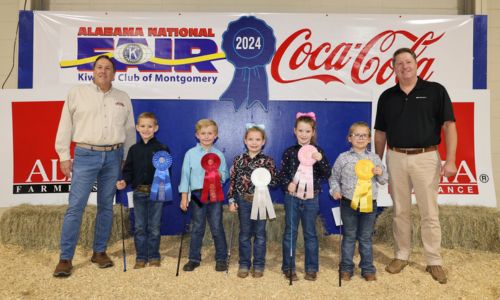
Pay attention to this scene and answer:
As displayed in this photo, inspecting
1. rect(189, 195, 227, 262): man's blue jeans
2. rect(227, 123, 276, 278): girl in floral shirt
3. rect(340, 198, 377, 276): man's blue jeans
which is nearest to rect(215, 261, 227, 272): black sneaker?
rect(189, 195, 227, 262): man's blue jeans

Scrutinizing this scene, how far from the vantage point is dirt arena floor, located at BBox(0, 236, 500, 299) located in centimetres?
241

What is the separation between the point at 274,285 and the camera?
2543 millimetres

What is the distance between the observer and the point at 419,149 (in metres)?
2.73

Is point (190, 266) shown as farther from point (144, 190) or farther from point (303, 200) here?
Result: point (303, 200)

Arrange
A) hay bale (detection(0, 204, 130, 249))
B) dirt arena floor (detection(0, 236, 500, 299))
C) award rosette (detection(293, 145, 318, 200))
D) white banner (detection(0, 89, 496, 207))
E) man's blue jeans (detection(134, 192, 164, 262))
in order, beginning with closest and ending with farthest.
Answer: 1. dirt arena floor (detection(0, 236, 500, 299))
2. award rosette (detection(293, 145, 318, 200))
3. man's blue jeans (detection(134, 192, 164, 262))
4. hay bale (detection(0, 204, 130, 249))
5. white banner (detection(0, 89, 496, 207))

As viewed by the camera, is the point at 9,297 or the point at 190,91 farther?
the point at 190,91

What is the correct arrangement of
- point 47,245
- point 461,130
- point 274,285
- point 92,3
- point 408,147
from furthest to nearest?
point 92,3
point 461,130
point 47,245
point 408,147
point 274,285

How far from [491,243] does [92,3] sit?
4249 millimetres

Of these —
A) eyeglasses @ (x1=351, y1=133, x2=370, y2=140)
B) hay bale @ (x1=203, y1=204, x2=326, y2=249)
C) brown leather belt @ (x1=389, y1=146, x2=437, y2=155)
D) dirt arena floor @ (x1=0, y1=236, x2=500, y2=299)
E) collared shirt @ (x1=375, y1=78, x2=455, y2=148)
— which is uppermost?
collared shirt @ (x1=375, y1=78, x2=455, y2=148)

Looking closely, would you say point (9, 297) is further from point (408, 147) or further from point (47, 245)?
point (408, 147)

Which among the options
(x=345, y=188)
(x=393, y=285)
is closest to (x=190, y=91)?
(x=345, y=188)

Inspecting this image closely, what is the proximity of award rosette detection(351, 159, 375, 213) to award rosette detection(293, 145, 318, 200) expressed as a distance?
29 cm

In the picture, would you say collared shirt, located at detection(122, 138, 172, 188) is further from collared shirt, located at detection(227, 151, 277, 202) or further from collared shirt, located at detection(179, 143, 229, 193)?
collared shirt, located at detection(227, 151, 277, 202)

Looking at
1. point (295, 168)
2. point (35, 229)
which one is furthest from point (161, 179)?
point (35, 229)
